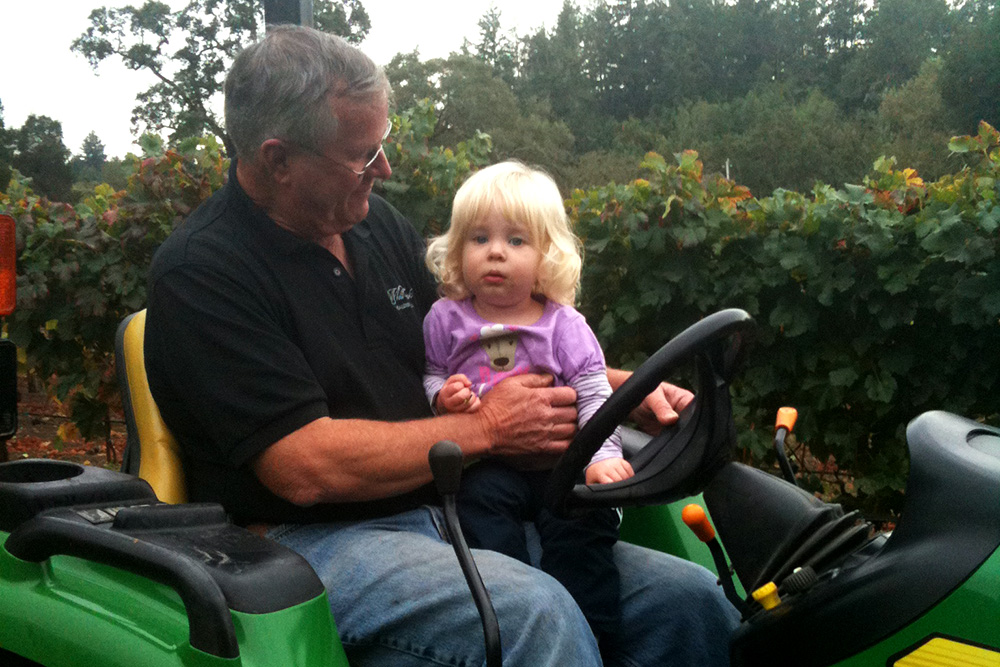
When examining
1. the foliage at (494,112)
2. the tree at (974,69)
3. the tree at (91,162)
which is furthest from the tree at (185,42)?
the tree at (974,69)

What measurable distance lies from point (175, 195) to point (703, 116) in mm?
43113

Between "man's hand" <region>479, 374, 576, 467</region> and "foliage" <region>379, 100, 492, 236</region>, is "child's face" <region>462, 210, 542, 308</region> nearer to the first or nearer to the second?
"man's hand" <region>479, 374, 576, 467</region>

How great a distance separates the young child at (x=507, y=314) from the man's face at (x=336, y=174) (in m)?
0.25

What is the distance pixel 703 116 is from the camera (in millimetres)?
45219

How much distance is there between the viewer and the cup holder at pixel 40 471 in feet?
5.48

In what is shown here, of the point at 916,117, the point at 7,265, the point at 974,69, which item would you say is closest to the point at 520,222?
the point at 7,265

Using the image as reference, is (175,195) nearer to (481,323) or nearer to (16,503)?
(481,323)

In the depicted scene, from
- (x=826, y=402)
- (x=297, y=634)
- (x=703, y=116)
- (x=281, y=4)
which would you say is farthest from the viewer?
(x=703, y=116)

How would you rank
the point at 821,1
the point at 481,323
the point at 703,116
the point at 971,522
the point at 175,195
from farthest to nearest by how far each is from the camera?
the point at 703,116
the point at 821,1
the point at 175,195
the point at 481,323
the point at 971,522

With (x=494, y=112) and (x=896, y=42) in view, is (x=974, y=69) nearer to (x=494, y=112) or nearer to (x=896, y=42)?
(x=896, y=42)

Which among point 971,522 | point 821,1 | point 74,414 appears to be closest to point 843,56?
point 821,1

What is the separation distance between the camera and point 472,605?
4.93ft

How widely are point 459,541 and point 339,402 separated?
1.98ft

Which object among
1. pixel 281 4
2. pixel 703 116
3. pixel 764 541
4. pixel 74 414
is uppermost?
pixel 703 116
